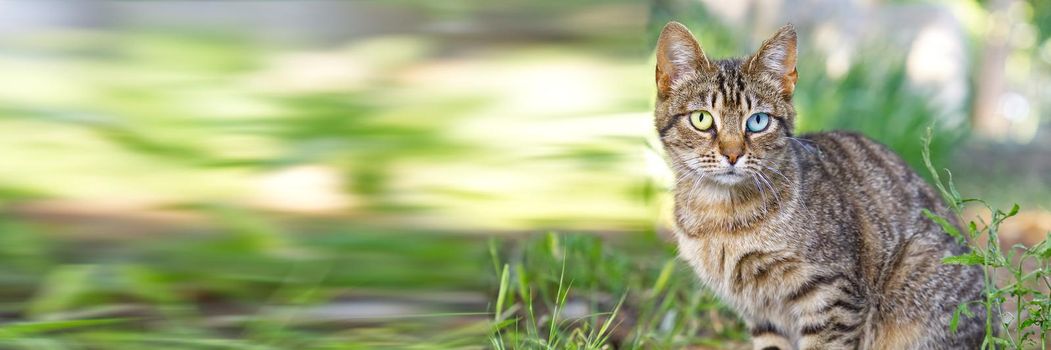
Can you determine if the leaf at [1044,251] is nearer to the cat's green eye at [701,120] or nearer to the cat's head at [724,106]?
the cat's head at [724,106]

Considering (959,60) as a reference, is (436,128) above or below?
below

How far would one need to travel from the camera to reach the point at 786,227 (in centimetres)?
238

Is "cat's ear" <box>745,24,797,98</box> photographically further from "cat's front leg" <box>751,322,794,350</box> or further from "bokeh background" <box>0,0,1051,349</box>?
"cat's front leg" <box>751,322,794,350</box>

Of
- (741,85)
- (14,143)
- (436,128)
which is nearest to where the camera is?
(14,143)

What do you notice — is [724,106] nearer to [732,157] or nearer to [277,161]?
[732,157]

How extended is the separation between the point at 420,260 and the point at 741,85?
0.98 metres

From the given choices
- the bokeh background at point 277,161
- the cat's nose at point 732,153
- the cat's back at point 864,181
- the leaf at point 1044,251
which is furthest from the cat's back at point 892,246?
the bokeh background at point 277,161

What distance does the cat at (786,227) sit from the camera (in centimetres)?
234

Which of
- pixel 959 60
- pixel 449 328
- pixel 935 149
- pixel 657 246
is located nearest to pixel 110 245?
pixel 449 328

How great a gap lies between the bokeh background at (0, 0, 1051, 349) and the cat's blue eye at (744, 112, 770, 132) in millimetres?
452

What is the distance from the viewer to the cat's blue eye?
7.80 feet

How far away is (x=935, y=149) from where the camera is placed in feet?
15.6

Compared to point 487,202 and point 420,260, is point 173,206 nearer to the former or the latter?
point 420,260

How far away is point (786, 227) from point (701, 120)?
33 centimetres
